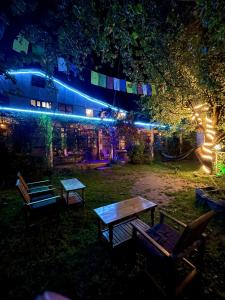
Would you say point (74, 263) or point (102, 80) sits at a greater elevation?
point (102, 80)

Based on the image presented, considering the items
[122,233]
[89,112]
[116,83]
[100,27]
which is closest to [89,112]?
[89,112]

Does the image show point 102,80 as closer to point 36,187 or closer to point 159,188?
point 159,188

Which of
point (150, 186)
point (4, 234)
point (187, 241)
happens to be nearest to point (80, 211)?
point (4, 234)

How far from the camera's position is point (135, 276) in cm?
260

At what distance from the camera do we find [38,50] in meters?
3.57

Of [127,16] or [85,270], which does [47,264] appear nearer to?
[85,270]

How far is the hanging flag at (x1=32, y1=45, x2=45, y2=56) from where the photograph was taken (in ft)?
11.4

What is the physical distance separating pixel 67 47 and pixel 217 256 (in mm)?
4935

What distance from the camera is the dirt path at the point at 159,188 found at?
6.10 meters

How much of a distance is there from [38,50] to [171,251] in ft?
14.6

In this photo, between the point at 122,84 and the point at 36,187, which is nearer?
the point at 36,187

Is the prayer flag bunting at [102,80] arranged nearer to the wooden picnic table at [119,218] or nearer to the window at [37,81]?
the window at [37,81]

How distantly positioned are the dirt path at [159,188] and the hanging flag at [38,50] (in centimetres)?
528

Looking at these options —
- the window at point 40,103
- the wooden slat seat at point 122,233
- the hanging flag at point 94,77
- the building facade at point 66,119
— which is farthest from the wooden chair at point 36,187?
the window at point 40,103
